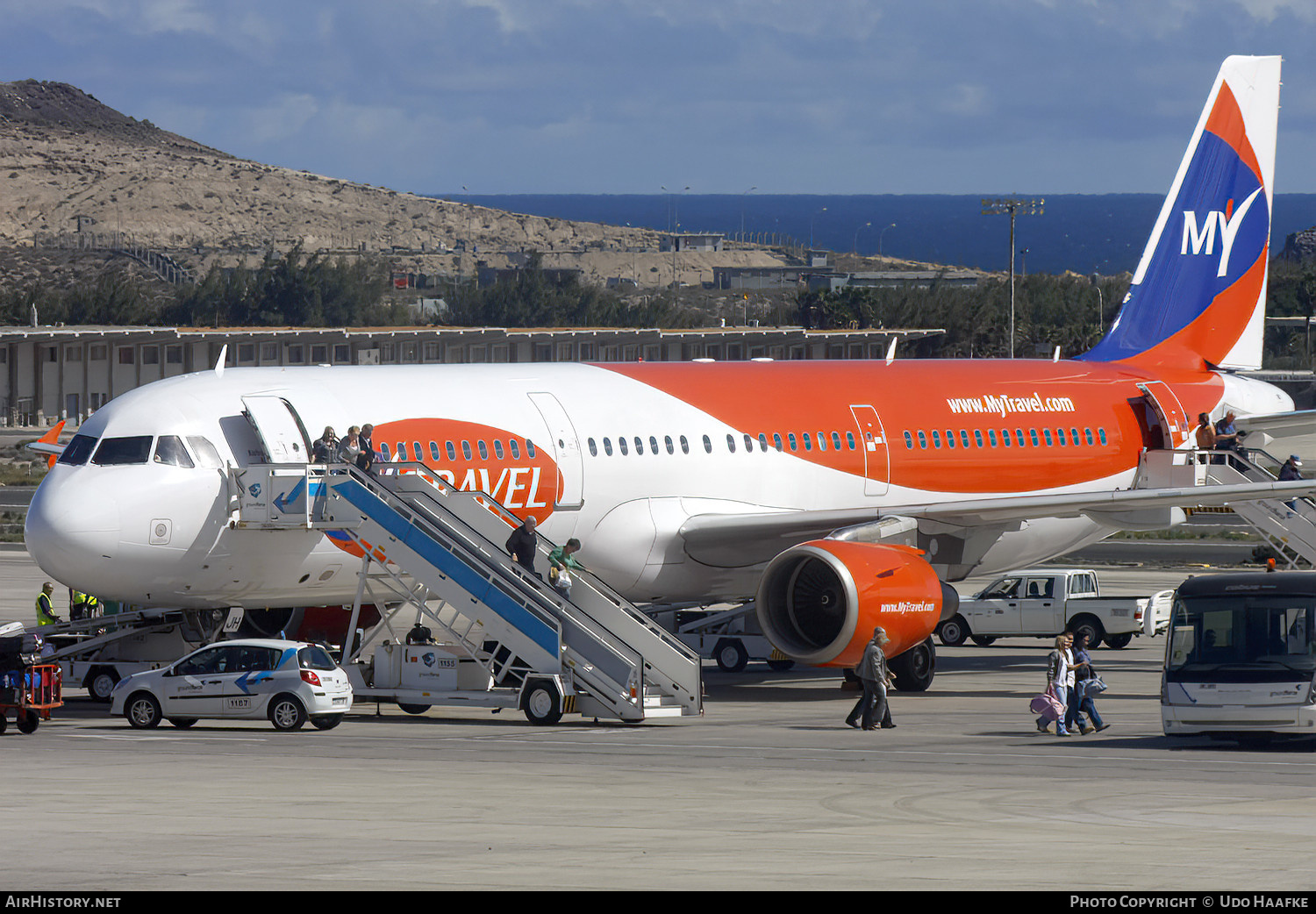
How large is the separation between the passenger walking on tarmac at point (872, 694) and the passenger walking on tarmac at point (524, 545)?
5283 millimetres

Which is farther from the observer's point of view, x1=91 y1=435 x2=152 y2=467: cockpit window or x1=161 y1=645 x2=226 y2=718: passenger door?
x1=91 y1=435 x2=152 y2=467: cockpit window

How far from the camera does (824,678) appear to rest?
35.8 meters

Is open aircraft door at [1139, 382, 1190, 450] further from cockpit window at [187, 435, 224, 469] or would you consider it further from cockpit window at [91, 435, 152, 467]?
cockpit window at [91, 435, 152, 467]

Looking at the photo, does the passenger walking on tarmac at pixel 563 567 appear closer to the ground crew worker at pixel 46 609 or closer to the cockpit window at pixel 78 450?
the cockpit window at pixel 78 450

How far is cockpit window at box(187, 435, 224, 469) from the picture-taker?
27.6m

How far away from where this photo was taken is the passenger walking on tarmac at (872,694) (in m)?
26.9

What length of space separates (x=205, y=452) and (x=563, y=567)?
564cm

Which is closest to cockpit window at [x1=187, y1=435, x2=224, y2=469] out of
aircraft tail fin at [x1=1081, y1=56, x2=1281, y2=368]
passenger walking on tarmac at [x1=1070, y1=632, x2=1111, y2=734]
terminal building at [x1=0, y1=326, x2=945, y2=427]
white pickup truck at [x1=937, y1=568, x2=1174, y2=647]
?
passenger walking on tarmac at [x1=1070, y1=632, x2=1111, y2=734]

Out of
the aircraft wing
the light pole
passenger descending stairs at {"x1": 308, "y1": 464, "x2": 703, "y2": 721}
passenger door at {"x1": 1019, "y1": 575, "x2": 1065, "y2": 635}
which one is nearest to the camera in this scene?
passenger descending stairs at {"x1": 308, "y1": 464, "x2": 703, "y2": 721}

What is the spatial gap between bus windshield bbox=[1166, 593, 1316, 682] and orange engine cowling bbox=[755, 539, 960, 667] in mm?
5089

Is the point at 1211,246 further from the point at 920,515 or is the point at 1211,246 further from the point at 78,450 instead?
the point at 78,450

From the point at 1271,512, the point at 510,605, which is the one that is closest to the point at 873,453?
the point at 1271,512

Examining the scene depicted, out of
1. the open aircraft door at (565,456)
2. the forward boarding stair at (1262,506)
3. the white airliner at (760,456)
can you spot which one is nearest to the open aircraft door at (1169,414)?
the white airliner at (760,456)

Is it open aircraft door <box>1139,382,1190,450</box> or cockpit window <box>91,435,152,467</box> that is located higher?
open aircraft door <box>1139,382,1190,450</box>
